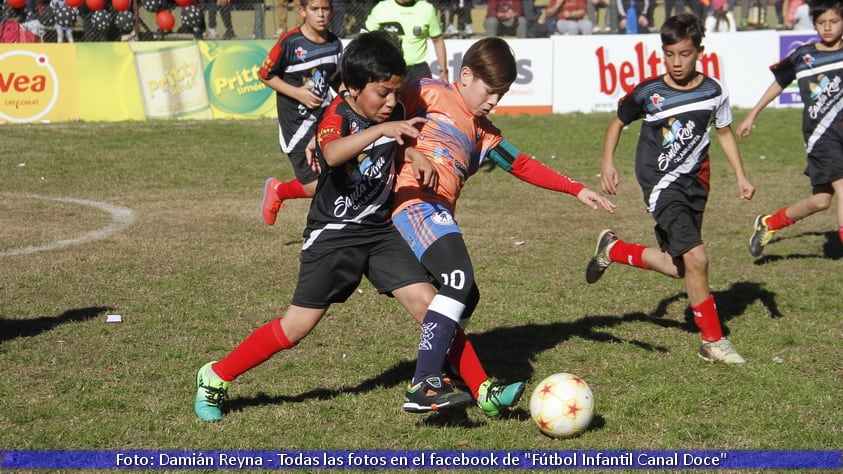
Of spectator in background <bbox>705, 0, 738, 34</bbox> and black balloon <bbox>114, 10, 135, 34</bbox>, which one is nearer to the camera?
black balloon <bbox>114, 10, 135, 34</bbox>

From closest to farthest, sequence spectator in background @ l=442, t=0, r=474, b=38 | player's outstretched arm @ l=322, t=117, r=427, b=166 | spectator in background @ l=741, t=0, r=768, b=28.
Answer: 1. player's outstretched arm @ l=322, t=117, r=427, b=166
2. spectator in background @ l=442, t=0, r=474, b=38
3. spectator in background @ l=741, t=0, r=768, b=28

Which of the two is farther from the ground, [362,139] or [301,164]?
[362,139]

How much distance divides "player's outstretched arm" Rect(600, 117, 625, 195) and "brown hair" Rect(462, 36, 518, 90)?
140 cm

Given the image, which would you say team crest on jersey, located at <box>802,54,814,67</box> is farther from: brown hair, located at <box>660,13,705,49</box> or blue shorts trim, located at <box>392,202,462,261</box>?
blue shorts trim, located at <box>392,202,462,261</box>

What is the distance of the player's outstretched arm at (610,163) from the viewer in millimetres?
5996

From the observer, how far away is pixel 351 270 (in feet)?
15.6

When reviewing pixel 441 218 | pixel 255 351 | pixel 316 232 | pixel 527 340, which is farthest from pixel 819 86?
pixel 255 351

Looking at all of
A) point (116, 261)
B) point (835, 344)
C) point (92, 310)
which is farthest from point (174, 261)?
point (835, 344)

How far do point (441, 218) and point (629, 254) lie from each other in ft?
7.57

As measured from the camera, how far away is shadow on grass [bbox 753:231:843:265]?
8633mm

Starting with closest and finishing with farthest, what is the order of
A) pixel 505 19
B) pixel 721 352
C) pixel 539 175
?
pixel 539 175 → pixel 721 352 → pixel 505 19

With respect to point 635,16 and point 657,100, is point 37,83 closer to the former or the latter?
point 635,16

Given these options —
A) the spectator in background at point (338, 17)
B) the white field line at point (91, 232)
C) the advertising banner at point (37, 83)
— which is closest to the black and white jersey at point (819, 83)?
the white field line at point (91, 232)

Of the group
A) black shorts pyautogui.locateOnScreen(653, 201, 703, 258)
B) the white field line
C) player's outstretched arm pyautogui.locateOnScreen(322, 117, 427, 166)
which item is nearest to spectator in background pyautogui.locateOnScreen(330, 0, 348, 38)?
the white field line
